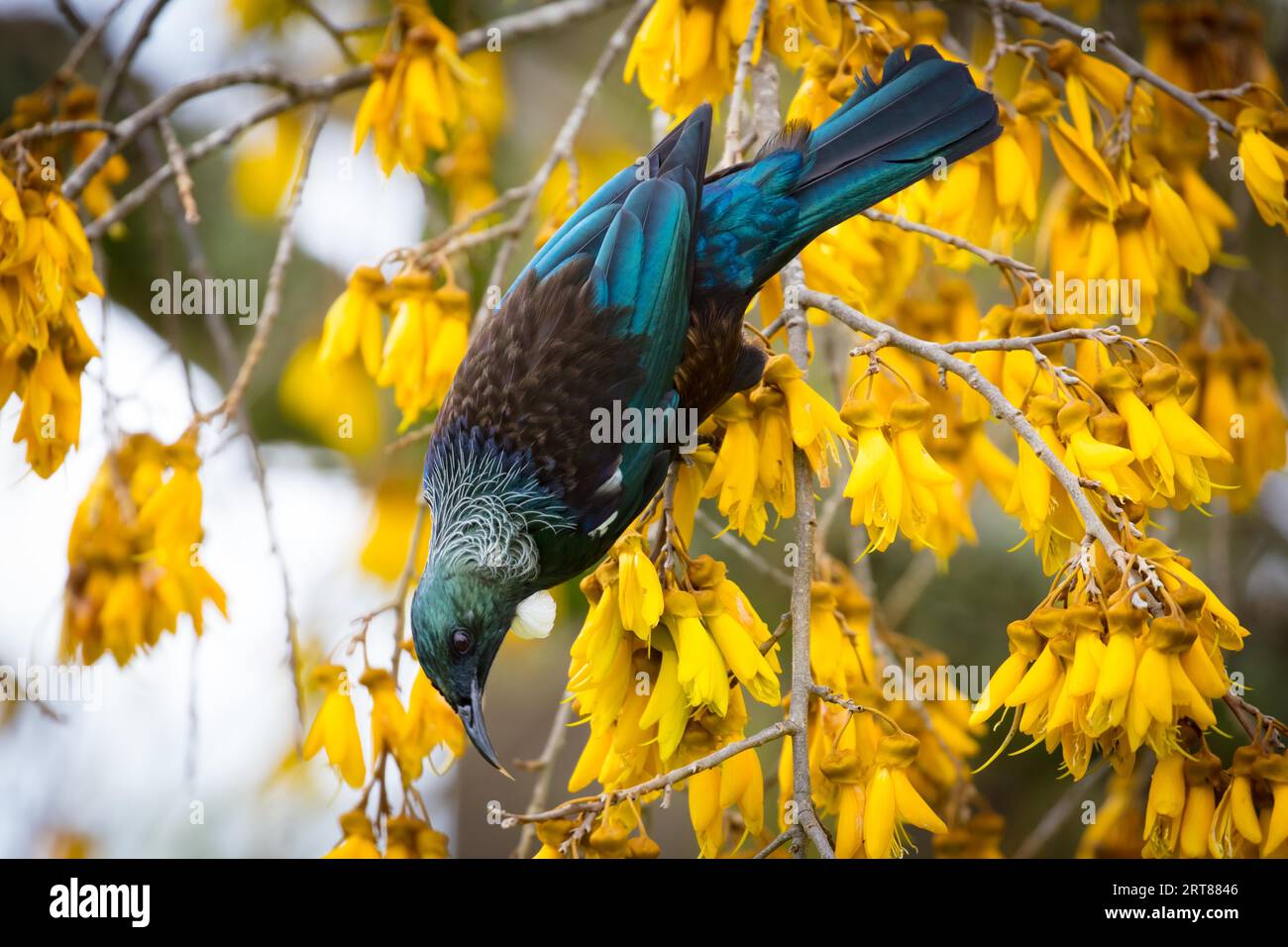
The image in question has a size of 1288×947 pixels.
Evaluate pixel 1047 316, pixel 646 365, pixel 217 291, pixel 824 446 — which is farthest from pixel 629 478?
pixel 217 291

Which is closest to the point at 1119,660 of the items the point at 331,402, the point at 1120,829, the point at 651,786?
the point at 651,786

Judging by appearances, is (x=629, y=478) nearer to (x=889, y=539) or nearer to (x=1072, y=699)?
(x=889, y=539)

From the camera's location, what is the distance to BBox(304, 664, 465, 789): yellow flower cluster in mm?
1953

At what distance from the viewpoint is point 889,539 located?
1.61 metres

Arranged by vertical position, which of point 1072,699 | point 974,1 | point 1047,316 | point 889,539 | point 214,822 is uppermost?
point 974,1

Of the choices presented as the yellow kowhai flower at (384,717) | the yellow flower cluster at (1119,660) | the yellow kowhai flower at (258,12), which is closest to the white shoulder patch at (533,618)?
the yellow kowhai flower at (384,717)

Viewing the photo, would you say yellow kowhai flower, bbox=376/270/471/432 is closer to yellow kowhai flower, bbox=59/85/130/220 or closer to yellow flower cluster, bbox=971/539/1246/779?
yellow kowhai flower, bbox=59/85/130/220

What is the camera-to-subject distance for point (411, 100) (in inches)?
87.8

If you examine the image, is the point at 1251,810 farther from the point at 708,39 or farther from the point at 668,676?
the point at 708,39

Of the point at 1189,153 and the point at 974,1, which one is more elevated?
the point at 974,1

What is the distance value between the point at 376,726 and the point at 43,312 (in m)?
0.80

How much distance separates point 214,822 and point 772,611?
145 centimetres

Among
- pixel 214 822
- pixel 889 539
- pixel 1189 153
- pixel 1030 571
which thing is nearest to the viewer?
pixel 889 539

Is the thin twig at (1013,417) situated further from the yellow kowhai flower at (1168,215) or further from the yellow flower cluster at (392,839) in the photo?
the yellow flower cluster at (392,839)
